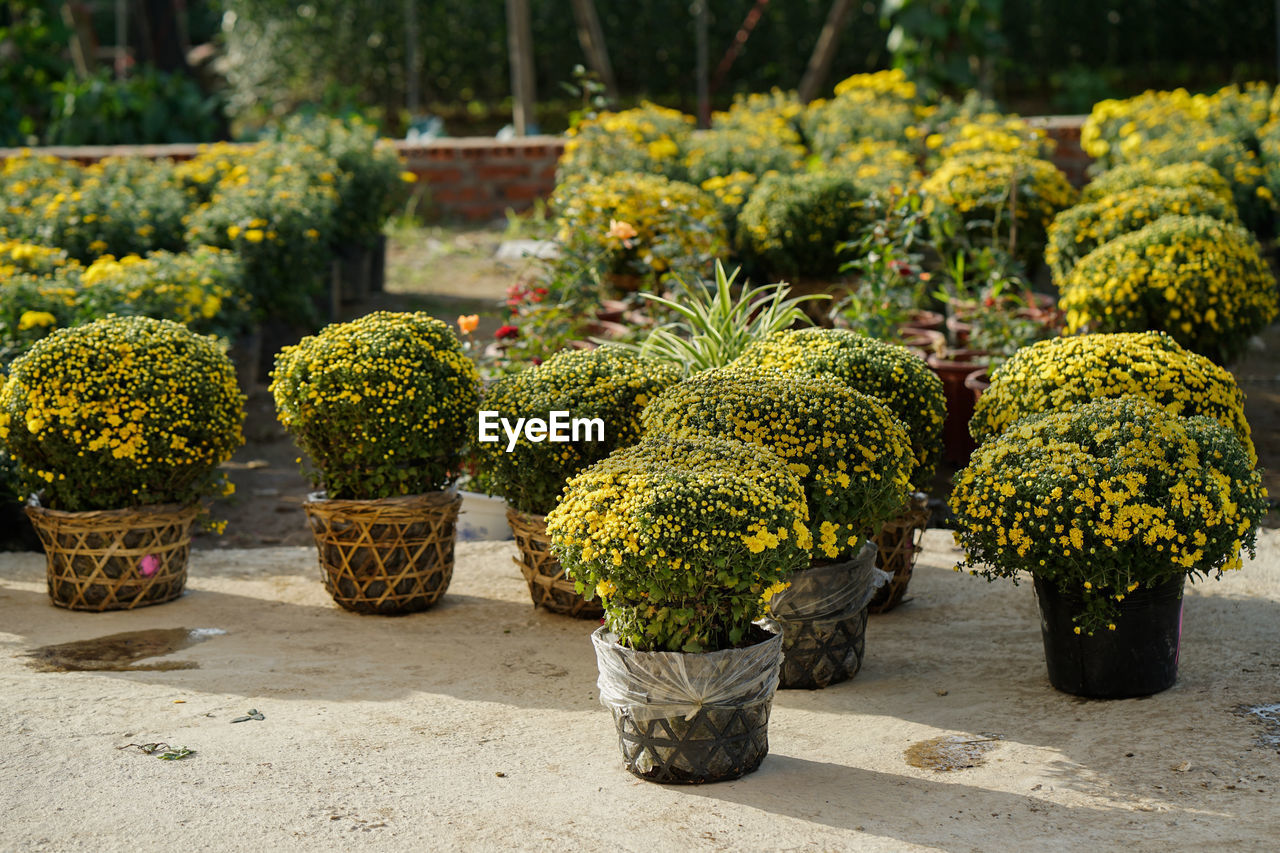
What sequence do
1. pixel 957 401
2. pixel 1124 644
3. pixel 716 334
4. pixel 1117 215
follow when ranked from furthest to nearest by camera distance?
1. pixel 1117 215
2. pixel 957 401
3. pixel 716 334
4. pixel 1124 644

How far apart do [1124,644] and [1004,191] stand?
3.97 m

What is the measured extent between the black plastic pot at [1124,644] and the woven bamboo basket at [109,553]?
117 inches

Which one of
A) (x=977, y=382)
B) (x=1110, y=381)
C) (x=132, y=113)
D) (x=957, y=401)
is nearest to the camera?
(x=1110, y=381)

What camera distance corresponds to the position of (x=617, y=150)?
9.04 metres

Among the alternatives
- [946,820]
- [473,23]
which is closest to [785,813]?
[946,820]

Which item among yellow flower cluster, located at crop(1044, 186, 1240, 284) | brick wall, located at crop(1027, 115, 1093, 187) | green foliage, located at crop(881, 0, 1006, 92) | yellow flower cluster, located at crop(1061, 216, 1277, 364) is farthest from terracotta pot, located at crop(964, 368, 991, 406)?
green foliage, located at crop(881, 0, 1006, 92)

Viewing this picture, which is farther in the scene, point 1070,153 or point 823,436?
point 1070,153

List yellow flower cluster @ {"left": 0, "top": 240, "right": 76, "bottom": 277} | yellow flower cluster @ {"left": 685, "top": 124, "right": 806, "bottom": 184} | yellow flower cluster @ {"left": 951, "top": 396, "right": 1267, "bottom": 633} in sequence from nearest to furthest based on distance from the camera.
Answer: yellow flower cluster @ {"left": 951, "top": 396, "right": 1267, "bottom": 633} → yellow flower cluster @ {"left": 0, "top": 240, "right": 76, "bottom": 277} → yellow flower cluster @ {"left": 685, "top": 124, "right": 806, "bottom": 184}

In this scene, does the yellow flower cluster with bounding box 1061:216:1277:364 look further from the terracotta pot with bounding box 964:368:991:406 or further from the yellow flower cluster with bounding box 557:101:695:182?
the yellow flower cluster with bounding box 557:101:695:182

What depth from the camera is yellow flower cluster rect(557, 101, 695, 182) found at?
29.2 feet

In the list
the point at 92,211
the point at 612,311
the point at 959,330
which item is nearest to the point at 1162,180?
the point at 959,330

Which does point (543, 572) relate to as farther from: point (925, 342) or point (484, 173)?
point (484, 173)

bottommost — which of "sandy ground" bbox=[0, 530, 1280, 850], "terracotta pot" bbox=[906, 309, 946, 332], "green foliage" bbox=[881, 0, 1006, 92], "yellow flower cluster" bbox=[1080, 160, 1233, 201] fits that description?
"sandy ground" bbox=[0, 530, 1280, 850]

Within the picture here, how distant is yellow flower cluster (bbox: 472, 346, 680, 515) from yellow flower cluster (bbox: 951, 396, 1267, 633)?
1.20m
